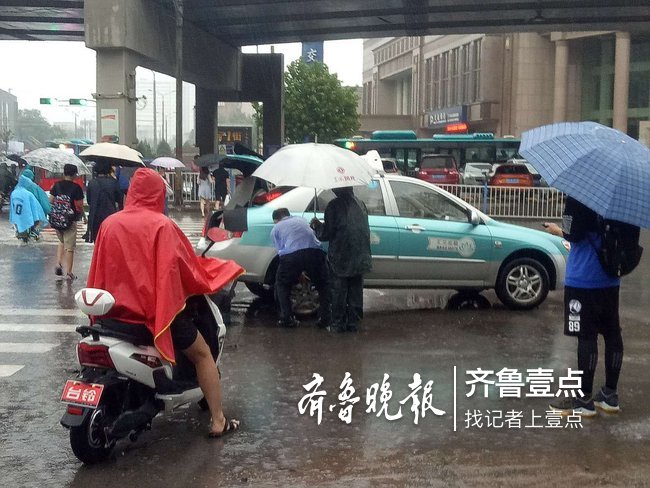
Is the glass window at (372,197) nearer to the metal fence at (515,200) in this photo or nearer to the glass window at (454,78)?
the metal fence at (515,200)

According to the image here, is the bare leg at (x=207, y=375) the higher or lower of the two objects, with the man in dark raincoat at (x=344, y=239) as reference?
lower

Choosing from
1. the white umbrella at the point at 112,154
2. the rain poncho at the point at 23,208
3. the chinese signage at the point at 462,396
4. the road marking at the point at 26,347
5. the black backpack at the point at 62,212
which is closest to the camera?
the chinese signage at the point at 462,396

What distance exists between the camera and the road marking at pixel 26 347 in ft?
26.9

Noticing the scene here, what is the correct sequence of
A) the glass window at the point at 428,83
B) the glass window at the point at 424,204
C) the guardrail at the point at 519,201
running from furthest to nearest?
the glass window at the point at 428,83, the guardrail at the point at 519,201, the glass window at the point at 424,204

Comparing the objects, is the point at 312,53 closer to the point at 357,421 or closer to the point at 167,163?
the point at 167,163

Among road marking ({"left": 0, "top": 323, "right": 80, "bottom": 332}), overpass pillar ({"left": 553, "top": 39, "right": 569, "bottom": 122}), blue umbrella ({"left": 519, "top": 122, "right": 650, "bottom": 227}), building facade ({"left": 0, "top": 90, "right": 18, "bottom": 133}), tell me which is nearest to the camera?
blue umbrella ({"left": 519, "top": 122, "right": 650, "bottom": 227})

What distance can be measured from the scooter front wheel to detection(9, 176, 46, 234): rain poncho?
1172 centimetres

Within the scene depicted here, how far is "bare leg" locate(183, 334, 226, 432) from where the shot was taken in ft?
17.7

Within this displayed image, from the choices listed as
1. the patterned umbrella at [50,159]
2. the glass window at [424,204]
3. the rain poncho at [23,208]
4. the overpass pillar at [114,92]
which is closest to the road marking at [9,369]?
the glass window at [424,204]

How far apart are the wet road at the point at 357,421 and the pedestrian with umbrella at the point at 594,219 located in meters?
0.48

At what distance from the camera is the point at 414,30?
2772 cm

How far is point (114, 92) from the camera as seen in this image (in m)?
22.2

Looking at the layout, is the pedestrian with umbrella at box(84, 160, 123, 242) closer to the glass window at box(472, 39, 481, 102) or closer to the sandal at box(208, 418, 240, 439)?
the sandal at box(208, 418, 240, 439)

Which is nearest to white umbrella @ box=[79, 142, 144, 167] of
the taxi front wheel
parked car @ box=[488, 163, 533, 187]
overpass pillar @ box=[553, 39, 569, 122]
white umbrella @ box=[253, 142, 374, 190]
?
white umbrella @ box=[253, 142, 374, 190]
